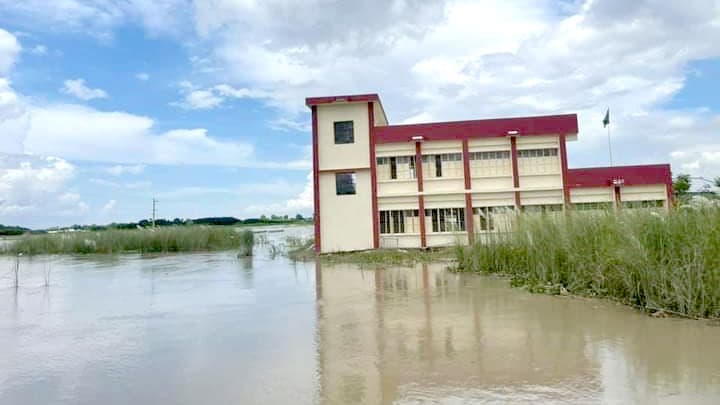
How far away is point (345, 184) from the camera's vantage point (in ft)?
68.9

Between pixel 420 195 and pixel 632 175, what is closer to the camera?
pixel 632 175

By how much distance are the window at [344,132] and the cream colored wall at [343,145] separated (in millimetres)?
145

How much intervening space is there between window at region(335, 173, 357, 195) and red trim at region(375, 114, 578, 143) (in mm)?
1942

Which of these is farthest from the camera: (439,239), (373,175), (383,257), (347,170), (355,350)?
(347,170)

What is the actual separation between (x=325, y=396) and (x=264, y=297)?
20.0 ft

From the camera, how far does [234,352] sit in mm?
5871

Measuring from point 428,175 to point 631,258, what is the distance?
13634mm

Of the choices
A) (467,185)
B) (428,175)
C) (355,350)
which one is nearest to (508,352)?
(355,350)

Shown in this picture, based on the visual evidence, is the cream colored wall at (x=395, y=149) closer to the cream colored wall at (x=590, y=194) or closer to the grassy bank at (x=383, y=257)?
the grassy bank at (x=383, y=257)

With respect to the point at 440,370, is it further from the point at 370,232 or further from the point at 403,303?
the point at 370,232

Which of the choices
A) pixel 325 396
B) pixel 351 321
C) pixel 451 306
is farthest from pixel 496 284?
pixel 325 396

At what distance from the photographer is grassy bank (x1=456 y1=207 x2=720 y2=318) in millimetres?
6559

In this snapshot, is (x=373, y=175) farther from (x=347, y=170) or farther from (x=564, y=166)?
(x=564, y=166)

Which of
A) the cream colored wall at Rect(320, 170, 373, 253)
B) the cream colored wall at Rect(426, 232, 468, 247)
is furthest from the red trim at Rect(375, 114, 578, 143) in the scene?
the cream colored wall at Rect(426, 232, 468, 247)
